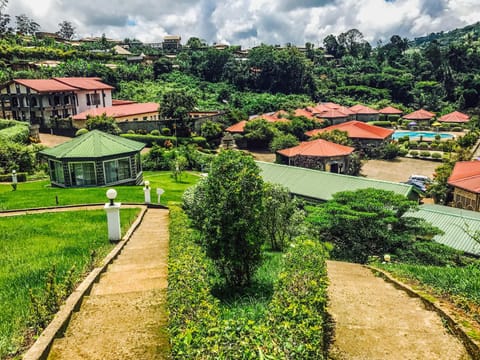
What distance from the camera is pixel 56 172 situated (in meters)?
21.9

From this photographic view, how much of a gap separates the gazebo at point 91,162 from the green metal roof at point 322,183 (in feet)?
28.5

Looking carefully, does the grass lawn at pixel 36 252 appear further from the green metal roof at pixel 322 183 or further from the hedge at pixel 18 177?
the hedge at pixel 18 177

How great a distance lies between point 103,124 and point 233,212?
32403mm

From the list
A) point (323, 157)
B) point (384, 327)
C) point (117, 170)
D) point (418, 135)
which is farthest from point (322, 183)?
point (418, 135)

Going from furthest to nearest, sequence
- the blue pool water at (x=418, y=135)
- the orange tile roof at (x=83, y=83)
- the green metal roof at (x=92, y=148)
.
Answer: the blue pool water at (x=418, y=135), the orange tile roof at (x=83, y=83), the green metal roof at (x=92, y=148)

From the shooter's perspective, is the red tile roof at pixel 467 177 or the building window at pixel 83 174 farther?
the building window at pixel 83 174

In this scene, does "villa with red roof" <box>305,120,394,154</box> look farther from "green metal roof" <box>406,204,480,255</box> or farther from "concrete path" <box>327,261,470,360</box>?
"concrete path" <box>327,261,470,360</box>

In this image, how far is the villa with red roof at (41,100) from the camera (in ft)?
131

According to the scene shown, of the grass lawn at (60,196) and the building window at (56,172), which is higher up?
the building window at (56,172)

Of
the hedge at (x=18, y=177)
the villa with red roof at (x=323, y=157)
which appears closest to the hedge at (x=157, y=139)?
the villa with red roof at (x=323, y=157)

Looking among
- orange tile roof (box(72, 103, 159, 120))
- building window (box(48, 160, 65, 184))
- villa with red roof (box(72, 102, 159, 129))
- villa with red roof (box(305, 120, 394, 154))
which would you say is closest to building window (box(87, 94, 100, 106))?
villa with red roof (box(72, 102, 159, 129))

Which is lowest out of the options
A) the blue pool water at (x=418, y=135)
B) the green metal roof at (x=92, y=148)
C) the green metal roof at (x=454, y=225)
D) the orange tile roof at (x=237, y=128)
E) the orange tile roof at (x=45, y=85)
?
the green metal roof at (x=454, y=225)

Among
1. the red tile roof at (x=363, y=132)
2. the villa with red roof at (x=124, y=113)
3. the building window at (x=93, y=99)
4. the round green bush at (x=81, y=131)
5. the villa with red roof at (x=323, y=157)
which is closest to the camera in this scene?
the villa with red roof at (x=323, y=157)

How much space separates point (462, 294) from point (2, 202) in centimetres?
1632
